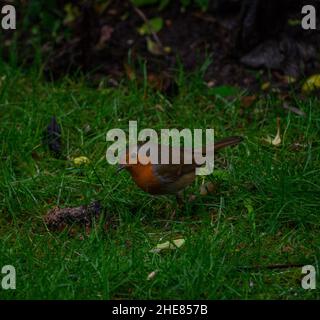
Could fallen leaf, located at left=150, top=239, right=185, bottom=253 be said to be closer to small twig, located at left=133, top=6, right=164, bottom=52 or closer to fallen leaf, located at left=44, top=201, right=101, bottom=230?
fallen leaf, located at left=44, top=201, right=101, bottom=230

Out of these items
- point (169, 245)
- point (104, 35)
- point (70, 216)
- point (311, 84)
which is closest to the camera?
point (169, 245)

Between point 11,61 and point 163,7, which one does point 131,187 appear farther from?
point 163,7

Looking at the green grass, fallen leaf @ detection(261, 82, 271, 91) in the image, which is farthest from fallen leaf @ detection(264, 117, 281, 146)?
fallen leaf @ detection(261, 82, 271, 91)

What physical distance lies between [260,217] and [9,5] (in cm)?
408

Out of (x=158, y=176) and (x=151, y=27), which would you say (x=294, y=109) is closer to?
(x=158, y=176)

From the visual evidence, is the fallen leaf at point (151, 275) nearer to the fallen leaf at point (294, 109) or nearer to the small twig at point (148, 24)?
the fallen leaf at point (294, 109)

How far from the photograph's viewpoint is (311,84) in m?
7.00

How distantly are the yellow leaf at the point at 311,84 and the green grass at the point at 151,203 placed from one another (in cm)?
17

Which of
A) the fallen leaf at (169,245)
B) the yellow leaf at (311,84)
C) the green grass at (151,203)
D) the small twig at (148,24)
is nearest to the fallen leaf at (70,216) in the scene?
the green grass at (151,203)

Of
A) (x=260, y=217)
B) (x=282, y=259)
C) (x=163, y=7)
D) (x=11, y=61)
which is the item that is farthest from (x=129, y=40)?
(x=282, y=259)

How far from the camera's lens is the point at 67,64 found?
25.2ft

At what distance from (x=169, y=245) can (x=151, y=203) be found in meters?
0.81

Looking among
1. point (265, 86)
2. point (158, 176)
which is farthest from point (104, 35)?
point (158, 176)

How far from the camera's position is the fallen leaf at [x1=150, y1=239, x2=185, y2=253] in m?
5.00
